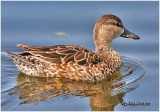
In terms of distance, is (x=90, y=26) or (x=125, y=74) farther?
(x=90, y=26)

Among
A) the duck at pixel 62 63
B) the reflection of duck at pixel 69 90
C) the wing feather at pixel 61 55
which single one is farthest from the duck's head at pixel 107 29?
Answer: the reflection of duck at pixel 69 90

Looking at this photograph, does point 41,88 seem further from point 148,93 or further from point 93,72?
point 148,93

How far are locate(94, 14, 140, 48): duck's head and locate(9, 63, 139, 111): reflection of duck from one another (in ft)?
3.69

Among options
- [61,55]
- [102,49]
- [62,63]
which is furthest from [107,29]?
[62,63]

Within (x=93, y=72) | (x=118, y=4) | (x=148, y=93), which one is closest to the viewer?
(x=148, y=93)

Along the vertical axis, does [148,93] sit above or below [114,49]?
below

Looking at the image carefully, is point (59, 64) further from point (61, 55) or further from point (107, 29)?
point (107, 29)

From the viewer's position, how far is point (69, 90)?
9.61m

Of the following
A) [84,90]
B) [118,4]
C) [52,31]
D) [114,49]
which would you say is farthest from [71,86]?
[118,4]

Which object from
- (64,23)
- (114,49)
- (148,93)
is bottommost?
(148,93)

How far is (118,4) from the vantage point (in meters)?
13.7

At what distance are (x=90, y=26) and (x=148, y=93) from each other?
3.91 meters

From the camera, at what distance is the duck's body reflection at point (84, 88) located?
9141 mm

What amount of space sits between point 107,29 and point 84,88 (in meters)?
2.02
